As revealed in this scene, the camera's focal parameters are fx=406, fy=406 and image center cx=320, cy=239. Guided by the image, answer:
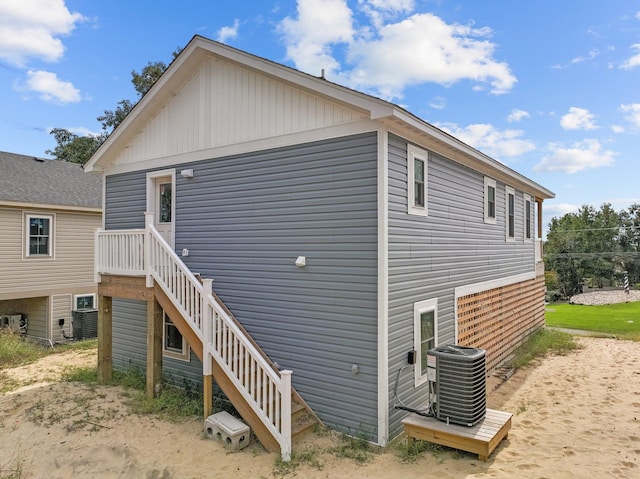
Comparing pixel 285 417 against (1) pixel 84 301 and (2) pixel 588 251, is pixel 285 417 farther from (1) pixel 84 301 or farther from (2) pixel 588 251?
(2) pixel 588 251

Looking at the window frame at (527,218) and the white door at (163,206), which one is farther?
the window frame at (527,218)

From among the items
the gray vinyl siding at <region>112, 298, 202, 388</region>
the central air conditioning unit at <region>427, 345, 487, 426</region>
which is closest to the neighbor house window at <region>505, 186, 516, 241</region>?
the central air conditioning unit at <region>427, 345, 487, 426</region>

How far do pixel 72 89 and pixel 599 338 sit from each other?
1487 inches

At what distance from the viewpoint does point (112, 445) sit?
625cm

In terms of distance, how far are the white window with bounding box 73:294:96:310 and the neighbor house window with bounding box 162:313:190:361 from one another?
8.88 m

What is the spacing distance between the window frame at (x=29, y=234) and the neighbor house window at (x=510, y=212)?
51.8 feet

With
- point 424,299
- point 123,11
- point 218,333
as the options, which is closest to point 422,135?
point 424,299

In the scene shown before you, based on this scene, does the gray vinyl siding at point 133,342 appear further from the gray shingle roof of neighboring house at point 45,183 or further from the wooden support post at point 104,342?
the gray shingle roof of neighboring house at point 45,183

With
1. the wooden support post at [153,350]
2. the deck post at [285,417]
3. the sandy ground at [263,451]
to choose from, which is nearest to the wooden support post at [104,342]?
the sandy ground at [263,451]

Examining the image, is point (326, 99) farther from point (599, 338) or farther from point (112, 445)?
point (599, 338)

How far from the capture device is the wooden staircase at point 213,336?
591 centimetres

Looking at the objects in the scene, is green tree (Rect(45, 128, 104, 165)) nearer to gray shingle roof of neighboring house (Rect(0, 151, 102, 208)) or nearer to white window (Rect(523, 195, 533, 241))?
gray shingle roof of neighboring house (Rect(0, 151, 102, 208))

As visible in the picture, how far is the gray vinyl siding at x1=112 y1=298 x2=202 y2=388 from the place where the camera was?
9078mm

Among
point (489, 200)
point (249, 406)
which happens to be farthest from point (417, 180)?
point (249, 406)
